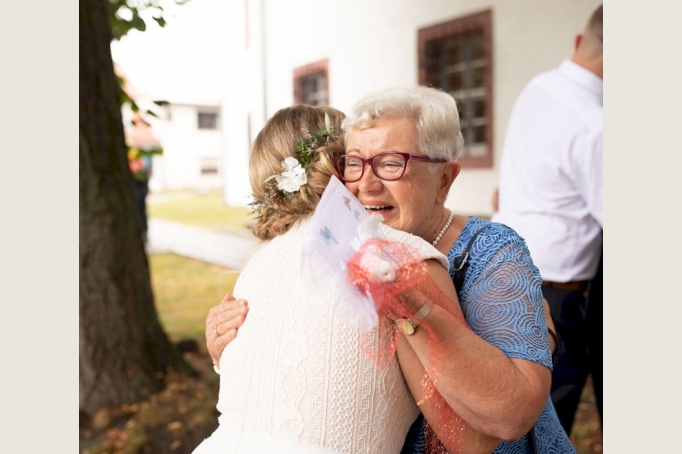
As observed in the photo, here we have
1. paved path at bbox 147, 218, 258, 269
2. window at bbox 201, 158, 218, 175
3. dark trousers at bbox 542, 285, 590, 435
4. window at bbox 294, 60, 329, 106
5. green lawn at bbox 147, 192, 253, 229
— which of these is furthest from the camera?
window at bbox 201, 158, 218, 175

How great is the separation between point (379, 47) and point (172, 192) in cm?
1836

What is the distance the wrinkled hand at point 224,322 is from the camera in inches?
60.1

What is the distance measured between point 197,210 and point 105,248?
13421mm

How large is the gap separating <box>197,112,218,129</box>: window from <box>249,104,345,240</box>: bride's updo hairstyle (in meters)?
28.4

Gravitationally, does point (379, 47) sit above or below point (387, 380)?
above

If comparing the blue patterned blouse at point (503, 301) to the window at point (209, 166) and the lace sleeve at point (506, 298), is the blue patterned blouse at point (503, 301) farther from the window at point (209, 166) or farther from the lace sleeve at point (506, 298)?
the window at point (209, 166)

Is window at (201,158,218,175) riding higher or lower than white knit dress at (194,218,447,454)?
higher

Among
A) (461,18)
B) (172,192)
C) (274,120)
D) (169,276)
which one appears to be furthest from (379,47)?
(172,192)

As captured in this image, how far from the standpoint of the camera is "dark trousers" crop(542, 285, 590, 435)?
2826mm

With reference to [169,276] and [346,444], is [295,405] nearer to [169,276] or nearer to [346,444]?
[346,444]

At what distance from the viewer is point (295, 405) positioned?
4.37 ft

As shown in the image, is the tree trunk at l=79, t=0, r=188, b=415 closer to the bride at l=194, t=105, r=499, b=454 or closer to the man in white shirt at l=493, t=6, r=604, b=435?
the man in white shirt at l=493, t=6, r=604, b=435

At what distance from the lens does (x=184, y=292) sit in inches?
335

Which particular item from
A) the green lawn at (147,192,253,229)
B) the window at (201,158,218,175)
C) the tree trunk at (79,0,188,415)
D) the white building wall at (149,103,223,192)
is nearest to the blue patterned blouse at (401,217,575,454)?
the tree trunk at (79,0,188,415)
